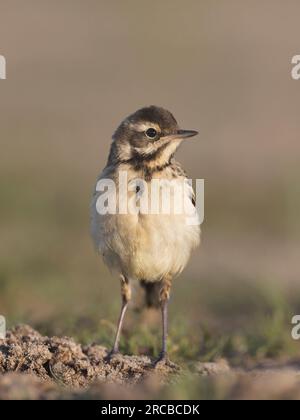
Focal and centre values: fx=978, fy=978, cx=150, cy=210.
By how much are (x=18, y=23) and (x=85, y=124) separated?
28.3ft

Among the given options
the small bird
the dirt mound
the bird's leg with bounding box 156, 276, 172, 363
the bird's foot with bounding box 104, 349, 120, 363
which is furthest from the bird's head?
the dirt mound

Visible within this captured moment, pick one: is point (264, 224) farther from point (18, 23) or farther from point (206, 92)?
point (18, 23)

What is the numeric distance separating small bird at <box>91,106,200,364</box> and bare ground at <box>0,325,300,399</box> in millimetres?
321

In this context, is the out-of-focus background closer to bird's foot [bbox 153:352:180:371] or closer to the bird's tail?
the bird's tail

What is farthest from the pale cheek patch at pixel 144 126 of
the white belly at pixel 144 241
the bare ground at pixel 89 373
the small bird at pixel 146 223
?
the bare ground at pixel 89 373

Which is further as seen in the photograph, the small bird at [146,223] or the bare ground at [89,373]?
the small bird at [146,223]

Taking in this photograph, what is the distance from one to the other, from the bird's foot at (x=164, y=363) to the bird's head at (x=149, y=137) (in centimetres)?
151

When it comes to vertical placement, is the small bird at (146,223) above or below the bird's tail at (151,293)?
above

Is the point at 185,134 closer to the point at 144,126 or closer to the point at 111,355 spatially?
the point at 144,126

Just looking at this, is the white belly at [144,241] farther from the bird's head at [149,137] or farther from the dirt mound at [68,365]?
the dirt mound at [68,365]

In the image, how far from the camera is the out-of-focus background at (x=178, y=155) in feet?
30.5

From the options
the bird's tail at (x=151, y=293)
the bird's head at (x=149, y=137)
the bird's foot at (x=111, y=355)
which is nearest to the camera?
the bird's foot at (x=111, y=355)

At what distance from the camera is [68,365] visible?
21.9ft
